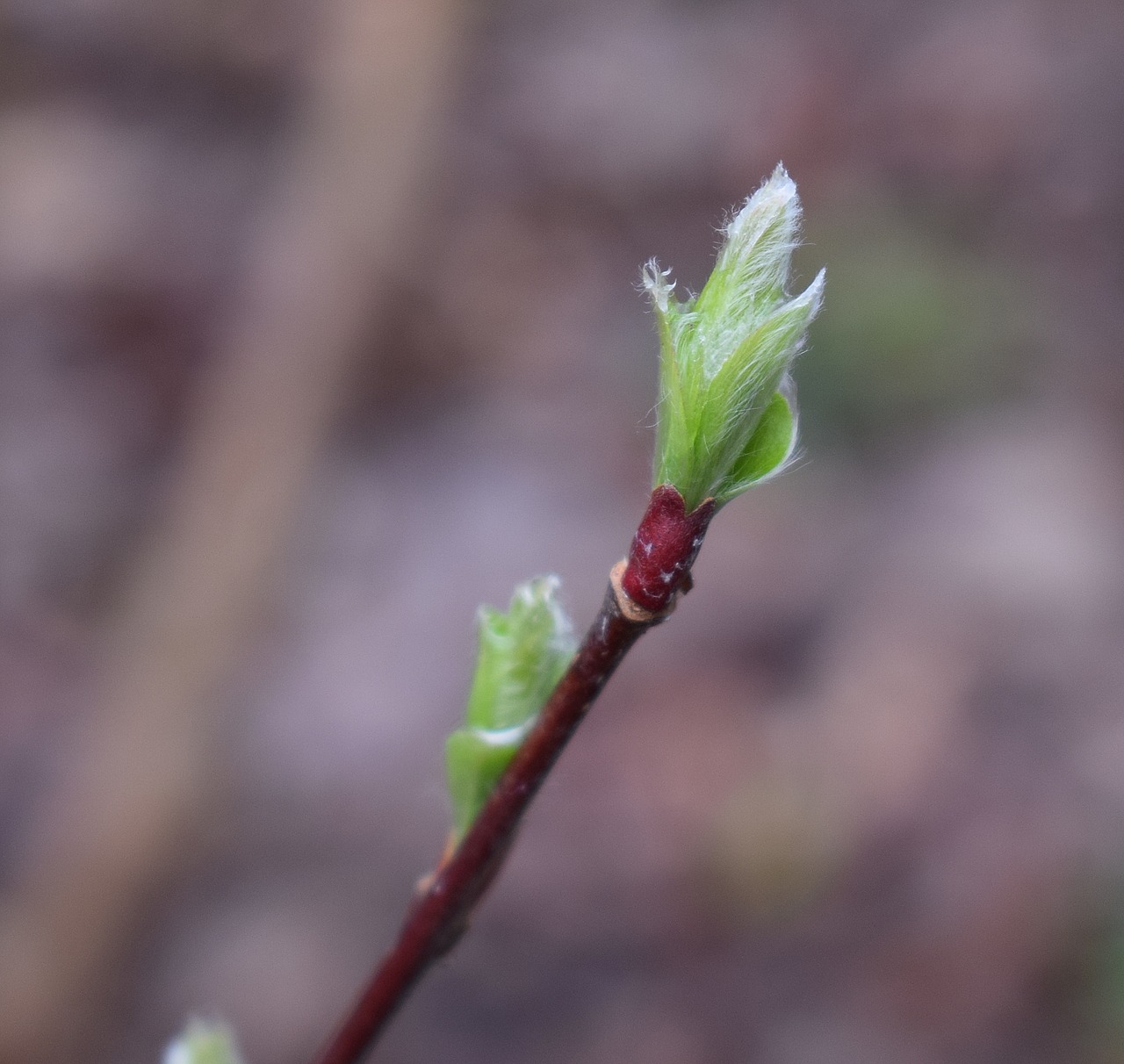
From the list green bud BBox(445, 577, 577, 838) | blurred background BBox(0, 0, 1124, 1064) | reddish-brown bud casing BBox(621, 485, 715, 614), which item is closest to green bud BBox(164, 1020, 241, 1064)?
green bud BBox(445, 577, 577, 838)

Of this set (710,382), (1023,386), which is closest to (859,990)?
(1023,386)

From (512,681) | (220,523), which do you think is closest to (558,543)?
(220,523)

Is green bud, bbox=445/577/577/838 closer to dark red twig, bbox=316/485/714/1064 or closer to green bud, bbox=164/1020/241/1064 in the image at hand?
dark red twig, bbox=316/485/714/1064

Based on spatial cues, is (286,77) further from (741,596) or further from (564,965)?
(564,965)

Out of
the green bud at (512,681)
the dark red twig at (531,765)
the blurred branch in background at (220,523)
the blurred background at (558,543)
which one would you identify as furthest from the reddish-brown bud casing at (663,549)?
the blurred branch in background at (220,523)

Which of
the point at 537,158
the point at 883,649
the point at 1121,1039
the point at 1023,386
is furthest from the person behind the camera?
the point at 537,158

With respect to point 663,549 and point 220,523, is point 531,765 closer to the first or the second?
point 663,549
